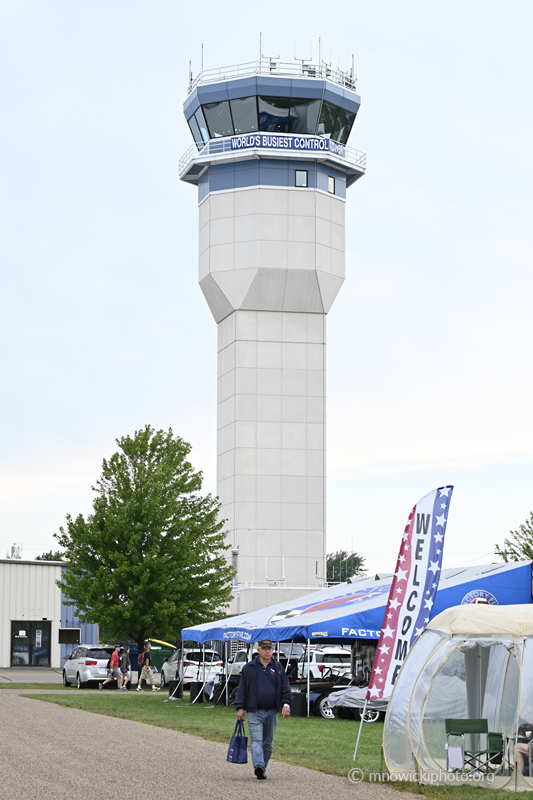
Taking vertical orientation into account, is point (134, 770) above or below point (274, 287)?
below

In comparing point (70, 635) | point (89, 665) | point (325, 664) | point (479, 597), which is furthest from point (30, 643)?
point (479, 597)

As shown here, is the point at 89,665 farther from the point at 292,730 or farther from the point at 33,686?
the point at 292,730

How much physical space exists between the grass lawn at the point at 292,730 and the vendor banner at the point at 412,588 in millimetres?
1375

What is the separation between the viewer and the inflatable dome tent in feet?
44.3

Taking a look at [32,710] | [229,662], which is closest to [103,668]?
[229,662]

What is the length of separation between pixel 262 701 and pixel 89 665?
26.2 metres

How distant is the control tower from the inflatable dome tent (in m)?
49.5

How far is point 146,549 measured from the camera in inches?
1583

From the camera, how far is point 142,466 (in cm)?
4241

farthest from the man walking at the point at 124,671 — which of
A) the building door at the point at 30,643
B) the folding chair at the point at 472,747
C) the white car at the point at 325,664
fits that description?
the building door at the point at 30,643

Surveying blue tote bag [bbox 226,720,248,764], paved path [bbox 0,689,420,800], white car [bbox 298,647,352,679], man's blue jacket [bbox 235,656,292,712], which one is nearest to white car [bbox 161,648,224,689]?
white car [bbox 298,647,352,679]

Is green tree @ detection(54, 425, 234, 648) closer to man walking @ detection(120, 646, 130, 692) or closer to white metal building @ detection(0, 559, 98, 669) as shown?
man walking @ detection(120, 646, 130, 692)

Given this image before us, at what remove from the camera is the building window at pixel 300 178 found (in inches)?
2581

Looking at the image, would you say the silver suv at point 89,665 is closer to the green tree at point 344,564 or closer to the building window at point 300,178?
the building window at point 300,178
